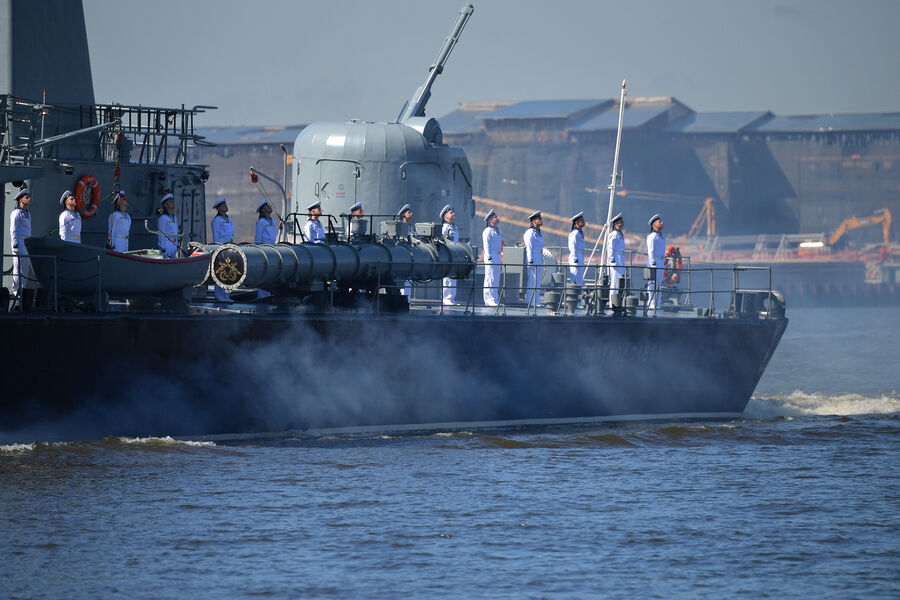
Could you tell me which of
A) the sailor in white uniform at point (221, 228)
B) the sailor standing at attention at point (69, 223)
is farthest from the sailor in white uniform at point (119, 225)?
the sailor in white uniform at point (221, 228)

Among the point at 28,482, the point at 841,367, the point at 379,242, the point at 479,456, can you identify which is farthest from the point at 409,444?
the point at 841,367

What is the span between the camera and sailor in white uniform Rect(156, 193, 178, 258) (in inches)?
739

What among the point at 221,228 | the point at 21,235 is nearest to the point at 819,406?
the point at 221,228

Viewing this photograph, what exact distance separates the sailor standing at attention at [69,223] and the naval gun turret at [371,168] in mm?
5750

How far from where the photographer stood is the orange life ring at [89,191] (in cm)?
1759

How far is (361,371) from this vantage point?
19.1m

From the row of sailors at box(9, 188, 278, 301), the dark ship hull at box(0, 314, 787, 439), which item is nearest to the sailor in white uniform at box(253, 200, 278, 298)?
the row of sailors at box(9, 188, 278, 301)

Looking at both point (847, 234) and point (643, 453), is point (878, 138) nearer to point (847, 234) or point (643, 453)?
point (847, 234)

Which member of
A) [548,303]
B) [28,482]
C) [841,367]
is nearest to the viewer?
[28,482]

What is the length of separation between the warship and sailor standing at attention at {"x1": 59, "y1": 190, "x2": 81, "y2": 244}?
167mm

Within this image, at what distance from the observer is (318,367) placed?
61.3 feet

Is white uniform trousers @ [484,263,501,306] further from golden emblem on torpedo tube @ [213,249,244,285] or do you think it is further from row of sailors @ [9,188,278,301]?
golden emblem on torpedo tube @ [213,249,244,285]

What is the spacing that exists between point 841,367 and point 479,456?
2413 cm

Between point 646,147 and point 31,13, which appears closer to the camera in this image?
point 31,13
